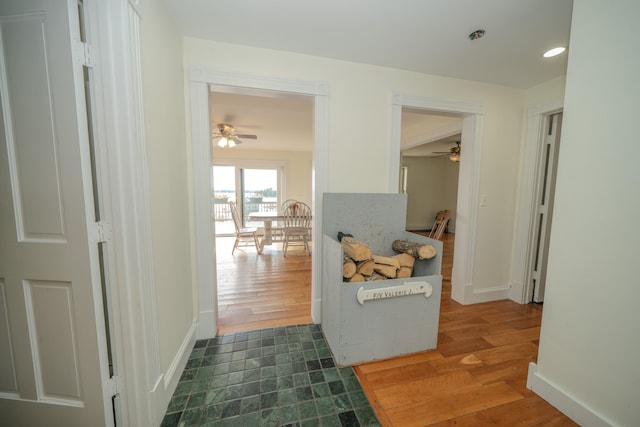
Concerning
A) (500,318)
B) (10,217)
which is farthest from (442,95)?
(10,217)

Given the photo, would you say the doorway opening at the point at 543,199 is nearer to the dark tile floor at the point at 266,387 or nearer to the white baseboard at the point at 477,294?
the white baseboard at the point at 477,294

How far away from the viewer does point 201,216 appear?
5.56ft

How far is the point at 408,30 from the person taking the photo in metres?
1.49

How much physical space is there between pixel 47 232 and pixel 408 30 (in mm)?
2306

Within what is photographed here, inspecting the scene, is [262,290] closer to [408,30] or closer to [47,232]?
[47,232]

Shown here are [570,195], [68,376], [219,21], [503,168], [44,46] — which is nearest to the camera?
[44,46]

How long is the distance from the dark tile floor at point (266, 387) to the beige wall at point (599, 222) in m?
1.12

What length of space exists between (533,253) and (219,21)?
3595 millimetres

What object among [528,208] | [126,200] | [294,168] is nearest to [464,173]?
[528,208]

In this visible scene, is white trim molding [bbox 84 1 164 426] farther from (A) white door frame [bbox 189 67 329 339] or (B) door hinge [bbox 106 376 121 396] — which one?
(A) white door frame [bbox 189 67 329 339]

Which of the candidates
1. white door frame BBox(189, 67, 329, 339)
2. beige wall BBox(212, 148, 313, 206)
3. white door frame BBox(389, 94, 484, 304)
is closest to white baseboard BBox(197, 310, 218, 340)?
white door frame BBox(189, 67, 329, 339)

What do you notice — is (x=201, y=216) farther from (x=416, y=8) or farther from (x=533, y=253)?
(x=533, y=253)

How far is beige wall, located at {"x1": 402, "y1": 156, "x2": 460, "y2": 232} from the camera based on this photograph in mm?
6984

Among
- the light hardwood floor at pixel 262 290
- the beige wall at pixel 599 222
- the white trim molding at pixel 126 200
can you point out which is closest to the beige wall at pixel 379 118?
the white trim molding at pixel 126 200
